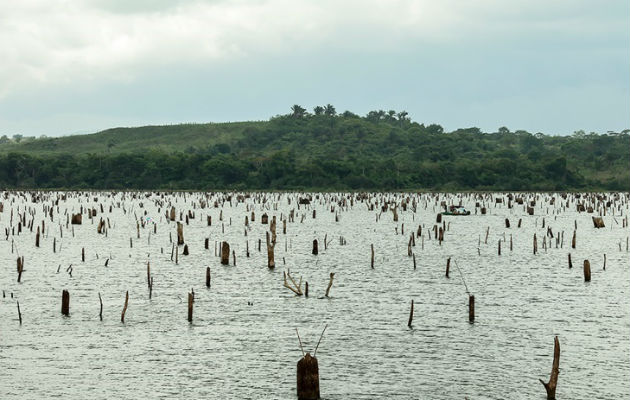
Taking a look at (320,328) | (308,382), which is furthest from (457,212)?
(308,382)

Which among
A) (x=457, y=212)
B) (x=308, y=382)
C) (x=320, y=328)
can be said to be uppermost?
(x=457, y=212)

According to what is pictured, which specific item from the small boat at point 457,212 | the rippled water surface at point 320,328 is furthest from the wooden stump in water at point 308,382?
the small boat at point 457,212

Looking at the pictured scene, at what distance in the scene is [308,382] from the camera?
52.6 ft

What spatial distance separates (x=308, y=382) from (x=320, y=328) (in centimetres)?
Result: 690

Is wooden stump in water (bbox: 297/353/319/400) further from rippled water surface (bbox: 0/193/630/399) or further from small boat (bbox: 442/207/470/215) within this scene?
small boat (bbox: 442/207/470/215)

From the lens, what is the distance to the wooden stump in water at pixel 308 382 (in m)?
15.9

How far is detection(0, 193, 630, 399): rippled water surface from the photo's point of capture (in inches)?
682

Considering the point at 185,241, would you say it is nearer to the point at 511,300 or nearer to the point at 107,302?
the point at 107,302

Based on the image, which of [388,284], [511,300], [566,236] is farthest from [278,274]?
[566,236]

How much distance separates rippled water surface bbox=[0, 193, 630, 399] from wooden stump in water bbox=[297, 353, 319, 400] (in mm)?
615

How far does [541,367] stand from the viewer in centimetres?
1881

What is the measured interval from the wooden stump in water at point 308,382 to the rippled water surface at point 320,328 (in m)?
0.62

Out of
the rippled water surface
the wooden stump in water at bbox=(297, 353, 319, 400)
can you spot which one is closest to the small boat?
the rippled water surface

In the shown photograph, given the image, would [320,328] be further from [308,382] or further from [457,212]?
[457,212]
